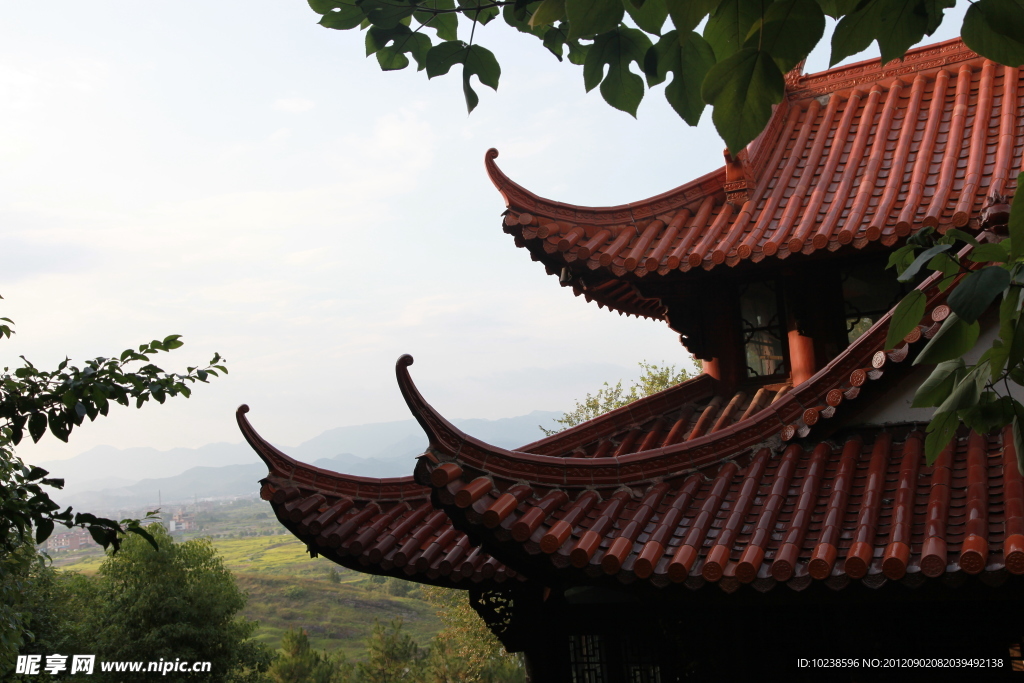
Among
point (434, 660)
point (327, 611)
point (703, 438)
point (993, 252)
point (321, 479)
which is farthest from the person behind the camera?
point (327, 611)

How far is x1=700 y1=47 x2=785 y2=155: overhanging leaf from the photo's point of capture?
1.27m

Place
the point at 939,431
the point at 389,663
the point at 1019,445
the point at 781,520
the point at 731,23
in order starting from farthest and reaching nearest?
the point at 389,663 → the point at 781,520 → the point at 939,431 → the point at 1019,445 → the point at 731,23

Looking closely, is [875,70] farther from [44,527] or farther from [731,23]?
[44,527]

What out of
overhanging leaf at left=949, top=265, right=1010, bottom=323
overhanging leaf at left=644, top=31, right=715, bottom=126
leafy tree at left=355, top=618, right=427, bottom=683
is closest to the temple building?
overhanging leaf at left=949, top=265, right=1010, bottom=323

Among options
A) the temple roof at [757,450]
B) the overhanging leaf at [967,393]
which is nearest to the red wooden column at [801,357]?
the temple roof at [757,450]

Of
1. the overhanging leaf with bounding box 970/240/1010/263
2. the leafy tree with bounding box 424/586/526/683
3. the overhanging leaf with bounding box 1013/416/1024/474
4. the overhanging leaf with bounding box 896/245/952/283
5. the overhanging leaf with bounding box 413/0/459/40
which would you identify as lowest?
the leafy tree with bounding box 424/586/526/683

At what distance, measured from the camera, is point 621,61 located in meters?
1.78

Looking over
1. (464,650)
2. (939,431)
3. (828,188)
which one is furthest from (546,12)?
(464,650)

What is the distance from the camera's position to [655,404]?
5676 mm

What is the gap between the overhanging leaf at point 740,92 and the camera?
127cm

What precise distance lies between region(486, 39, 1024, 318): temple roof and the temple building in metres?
0.02

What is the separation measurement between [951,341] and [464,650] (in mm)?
22523

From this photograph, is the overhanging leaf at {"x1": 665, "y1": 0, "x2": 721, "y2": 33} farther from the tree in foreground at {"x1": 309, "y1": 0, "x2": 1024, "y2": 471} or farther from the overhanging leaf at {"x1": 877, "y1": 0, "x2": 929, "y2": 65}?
the overhanging leaf at {"x1": 877, "y1": 0, "x2": 929, "y2": 65}

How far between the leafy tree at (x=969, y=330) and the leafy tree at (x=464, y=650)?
17866mm
